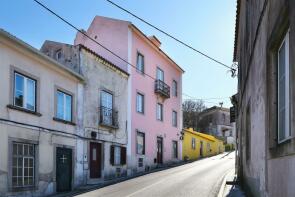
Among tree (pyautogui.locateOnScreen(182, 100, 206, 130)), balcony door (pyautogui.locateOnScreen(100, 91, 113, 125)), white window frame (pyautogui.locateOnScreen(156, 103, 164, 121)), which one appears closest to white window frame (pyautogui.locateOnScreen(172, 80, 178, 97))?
white window frame (pyautogui.locateOnScreen(156, 103, 164, 121))

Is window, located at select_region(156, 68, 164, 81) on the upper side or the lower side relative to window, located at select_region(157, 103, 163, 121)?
upper

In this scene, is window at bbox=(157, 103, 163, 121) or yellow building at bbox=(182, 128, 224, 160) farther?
yellow building at bbox=(182, 128, 224, 160)

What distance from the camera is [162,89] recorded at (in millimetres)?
31594

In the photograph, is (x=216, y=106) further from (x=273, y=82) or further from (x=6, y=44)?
(x=273, y=82)

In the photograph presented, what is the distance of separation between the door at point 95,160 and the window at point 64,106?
8.45ft

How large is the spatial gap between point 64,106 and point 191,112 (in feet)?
166

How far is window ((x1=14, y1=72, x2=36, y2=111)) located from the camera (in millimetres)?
14648

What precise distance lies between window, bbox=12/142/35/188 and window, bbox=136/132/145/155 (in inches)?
485

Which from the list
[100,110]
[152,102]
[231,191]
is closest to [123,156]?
[100,110]

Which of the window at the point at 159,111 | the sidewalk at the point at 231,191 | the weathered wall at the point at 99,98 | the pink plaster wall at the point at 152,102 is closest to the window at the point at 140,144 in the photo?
the pink plaster wall at the point at 152,102

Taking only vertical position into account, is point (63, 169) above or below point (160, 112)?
below

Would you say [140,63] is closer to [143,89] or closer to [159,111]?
[143,89]

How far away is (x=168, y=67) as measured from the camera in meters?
34.3

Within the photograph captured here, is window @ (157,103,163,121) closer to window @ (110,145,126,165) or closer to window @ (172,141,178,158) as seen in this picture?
window @ (172,141,178,158)
